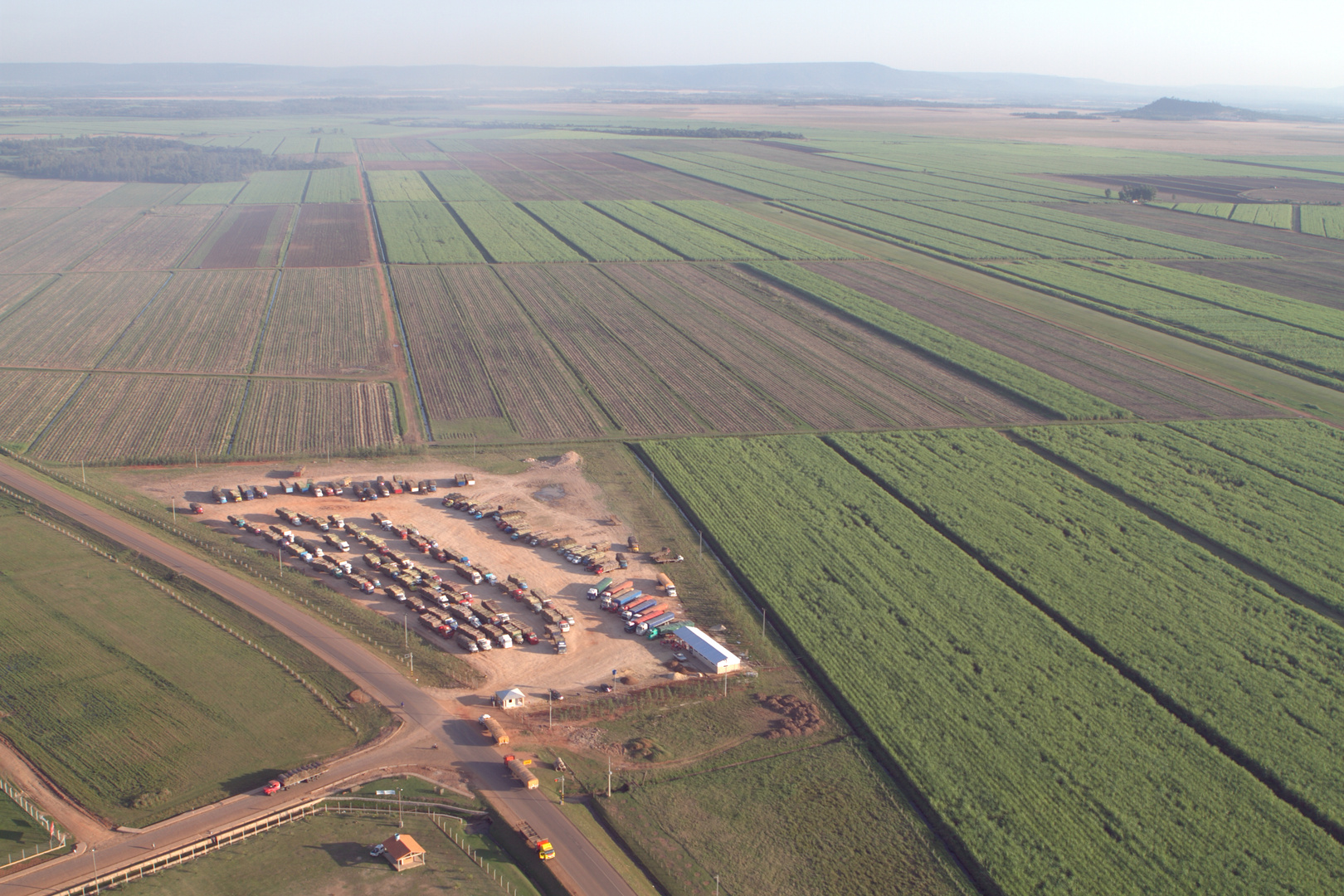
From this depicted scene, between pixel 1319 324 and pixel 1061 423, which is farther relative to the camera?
pixel 1319 324

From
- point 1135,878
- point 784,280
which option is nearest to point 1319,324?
point 784,280

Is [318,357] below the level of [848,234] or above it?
below

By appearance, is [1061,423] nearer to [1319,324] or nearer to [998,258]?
[1319,324]

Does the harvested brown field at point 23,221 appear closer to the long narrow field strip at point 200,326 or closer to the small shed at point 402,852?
the long narrow field strip at point 200,326

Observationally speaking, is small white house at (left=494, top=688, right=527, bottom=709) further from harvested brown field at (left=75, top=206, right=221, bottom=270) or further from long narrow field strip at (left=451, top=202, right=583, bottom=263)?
harvested brown field at (left=75, top=206, right=221, bottom=270)

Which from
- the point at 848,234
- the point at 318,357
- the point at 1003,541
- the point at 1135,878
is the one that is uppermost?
the point at 848,234

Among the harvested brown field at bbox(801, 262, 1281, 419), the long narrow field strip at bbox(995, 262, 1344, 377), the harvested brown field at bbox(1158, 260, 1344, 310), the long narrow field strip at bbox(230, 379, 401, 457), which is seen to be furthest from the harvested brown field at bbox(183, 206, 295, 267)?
the harvested brown field at bbox(1158, 260, 1344, 310)

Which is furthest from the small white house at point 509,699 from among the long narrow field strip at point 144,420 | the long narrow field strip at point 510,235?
the long narrow field strip at point 510,235
